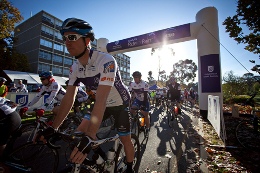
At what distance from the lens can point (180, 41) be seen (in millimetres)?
11625

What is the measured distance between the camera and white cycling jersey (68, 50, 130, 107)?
1933 millimetres

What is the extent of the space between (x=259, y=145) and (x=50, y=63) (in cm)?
5283

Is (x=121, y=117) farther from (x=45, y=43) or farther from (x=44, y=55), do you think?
(x=45, y=43)

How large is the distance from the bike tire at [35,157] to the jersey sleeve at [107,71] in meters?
1.90

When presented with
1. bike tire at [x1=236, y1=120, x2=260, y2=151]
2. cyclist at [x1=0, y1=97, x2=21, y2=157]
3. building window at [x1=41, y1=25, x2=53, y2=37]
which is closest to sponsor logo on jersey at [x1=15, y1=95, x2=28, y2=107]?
cyclist at [x1=0, y1=97, x2=21, y2=157]

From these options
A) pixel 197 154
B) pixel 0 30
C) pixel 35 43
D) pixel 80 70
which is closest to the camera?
pixel 80 70

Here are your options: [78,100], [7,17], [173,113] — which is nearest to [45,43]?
[7,17]

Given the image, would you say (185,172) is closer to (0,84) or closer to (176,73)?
(0,84)

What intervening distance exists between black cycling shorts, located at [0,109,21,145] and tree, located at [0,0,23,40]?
56.5ft

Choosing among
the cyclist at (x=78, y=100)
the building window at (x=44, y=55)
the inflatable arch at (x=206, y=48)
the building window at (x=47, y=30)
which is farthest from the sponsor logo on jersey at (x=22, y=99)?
the building window at (x=47, y=30)

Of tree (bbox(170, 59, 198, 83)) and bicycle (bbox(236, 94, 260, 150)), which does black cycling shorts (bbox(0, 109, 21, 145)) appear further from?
tree (bbox(170, 59, 198, 83))

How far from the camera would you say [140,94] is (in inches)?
260

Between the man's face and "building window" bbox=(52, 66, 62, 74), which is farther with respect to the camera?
"building window" bbox=(52, 66, 62, 74)

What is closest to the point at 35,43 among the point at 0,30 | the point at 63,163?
the point at 0,30
